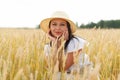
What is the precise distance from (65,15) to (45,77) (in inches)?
49.2

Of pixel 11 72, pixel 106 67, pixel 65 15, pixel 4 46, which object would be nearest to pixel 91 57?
pixel 65 15

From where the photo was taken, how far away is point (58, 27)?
243 cm

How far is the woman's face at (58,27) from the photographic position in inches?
95.1

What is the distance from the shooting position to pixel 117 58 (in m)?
2.33

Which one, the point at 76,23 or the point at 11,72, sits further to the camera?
the point at 76,23

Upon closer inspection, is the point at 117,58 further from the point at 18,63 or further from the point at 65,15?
the point at 18,63

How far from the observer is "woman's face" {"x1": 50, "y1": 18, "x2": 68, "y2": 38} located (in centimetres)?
242

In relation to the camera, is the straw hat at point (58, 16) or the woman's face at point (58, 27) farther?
the straw hat at point (58, 16)

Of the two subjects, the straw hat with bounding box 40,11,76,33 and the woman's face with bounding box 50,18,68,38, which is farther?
the straw hat with bounding box 40,11,76,33

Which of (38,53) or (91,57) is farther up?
(38,53)

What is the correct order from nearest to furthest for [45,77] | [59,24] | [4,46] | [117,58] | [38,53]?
[45,77] < [38,53] < [4,46] < [117,58] < [59,24]

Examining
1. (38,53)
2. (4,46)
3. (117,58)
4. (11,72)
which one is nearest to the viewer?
(11,72)

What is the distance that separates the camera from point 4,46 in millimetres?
1907

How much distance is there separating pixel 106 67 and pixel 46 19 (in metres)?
0.86
